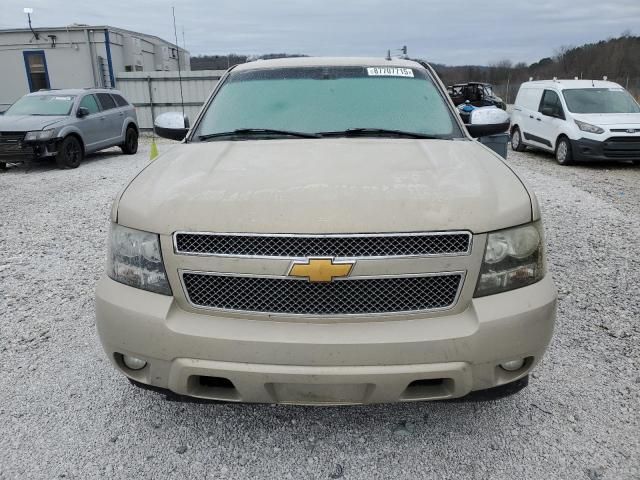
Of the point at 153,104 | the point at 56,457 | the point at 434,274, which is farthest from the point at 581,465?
the point at 153,104

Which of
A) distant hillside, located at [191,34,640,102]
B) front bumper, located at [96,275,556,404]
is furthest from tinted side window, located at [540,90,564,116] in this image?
distant hillside, located at [191,34,640,102]

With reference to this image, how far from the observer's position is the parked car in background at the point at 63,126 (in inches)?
409

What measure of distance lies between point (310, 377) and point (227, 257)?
57 centimetres

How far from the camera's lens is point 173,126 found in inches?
153

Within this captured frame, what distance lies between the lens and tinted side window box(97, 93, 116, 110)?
12.5m

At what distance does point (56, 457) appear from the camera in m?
2.30

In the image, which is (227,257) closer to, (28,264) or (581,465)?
(581,465)

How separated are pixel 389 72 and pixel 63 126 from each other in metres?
9.60

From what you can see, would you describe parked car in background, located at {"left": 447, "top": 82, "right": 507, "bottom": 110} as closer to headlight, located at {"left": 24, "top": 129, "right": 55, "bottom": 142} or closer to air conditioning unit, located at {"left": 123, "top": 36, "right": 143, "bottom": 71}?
air conditioning unit, located at {"left": 123, "top": 36, "right": 143, "bottom": 71}

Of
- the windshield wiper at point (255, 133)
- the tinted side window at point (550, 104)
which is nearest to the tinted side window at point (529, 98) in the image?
the tinted side window at point (550, 104)

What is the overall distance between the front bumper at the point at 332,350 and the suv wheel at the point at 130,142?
1256 centimetres

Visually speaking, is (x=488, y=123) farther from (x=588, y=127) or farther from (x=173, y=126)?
(x=588, y=127)

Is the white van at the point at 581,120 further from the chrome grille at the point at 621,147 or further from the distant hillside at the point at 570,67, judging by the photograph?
the distant hillside at the point at 570,67

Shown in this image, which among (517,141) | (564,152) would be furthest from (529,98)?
(564,152)
